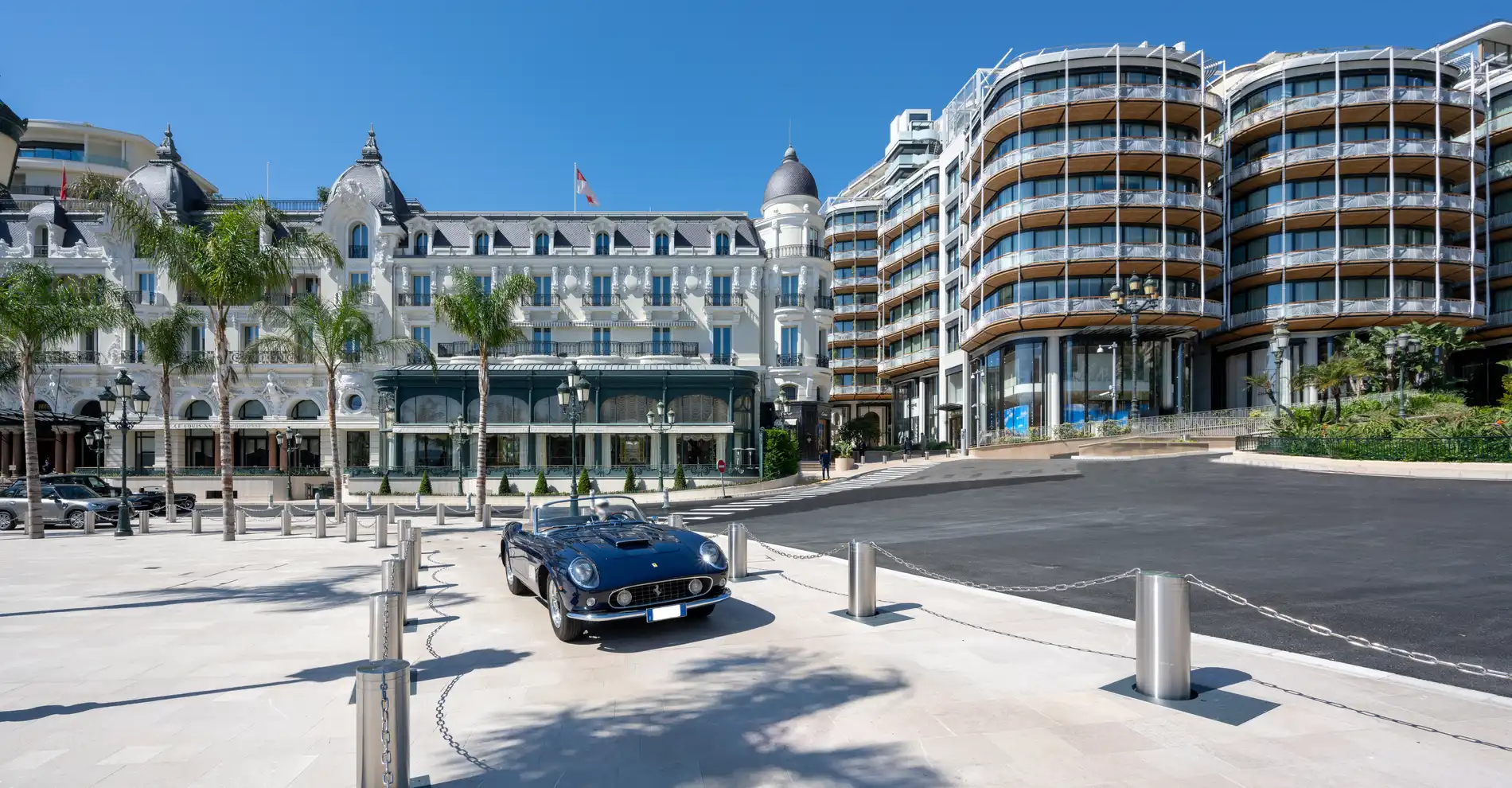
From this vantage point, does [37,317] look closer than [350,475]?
Yes

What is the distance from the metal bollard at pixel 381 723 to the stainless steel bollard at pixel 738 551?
6.87 m

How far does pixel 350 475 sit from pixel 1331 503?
135 ft

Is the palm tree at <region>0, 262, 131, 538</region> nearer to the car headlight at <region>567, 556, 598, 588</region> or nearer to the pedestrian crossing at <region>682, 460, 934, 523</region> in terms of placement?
the pedestrian crossing at <region>682, 460, 934, 523</region>

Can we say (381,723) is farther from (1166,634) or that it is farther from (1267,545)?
(1267,545)

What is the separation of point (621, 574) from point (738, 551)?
3647 mm

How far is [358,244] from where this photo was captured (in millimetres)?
44312

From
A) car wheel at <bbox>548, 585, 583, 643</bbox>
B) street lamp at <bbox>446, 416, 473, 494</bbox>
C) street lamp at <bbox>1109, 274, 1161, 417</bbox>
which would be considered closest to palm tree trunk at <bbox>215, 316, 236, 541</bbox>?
car wheel at <bbox>548, 585, 583, 643</bbox>

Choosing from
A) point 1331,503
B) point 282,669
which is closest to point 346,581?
point 282,669

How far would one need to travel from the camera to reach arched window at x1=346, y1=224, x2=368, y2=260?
44209 millimetres

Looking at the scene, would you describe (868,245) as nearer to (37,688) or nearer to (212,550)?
(212,550)

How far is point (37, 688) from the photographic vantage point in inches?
243

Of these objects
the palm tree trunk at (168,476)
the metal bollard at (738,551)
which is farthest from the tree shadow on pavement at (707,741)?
the palm tree trunk at (168,476)

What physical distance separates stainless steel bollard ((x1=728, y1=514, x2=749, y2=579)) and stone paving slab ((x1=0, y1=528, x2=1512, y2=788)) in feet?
5.34

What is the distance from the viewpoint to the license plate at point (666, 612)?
7254 mm
